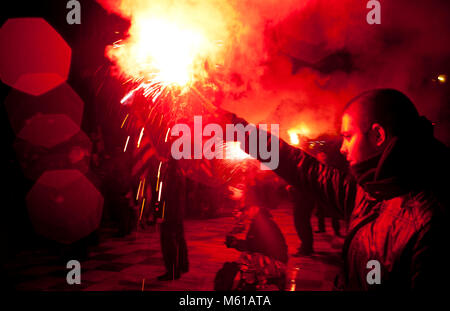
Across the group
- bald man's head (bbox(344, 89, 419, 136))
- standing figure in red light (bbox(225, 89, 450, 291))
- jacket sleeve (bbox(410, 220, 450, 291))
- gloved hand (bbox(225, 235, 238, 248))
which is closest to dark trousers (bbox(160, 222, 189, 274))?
gloved hand (bbox(225, 235, 238, 248))

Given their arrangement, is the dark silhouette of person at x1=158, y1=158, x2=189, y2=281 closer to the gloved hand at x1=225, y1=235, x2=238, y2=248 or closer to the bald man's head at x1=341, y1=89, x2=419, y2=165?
the gloved hand at x1=225, y1=235, x2=238, y2=248

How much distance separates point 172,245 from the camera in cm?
446

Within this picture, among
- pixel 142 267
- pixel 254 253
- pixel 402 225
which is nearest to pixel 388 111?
pixel 402 225

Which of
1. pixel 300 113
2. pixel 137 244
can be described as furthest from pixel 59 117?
pixel 300 113

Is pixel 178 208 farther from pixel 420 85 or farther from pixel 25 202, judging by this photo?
pixel 420 85

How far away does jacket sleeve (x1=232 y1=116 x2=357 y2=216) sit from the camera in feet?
4.86

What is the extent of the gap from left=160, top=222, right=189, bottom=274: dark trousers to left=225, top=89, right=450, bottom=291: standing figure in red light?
343cm

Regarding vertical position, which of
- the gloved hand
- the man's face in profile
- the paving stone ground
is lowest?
the paving stone ground

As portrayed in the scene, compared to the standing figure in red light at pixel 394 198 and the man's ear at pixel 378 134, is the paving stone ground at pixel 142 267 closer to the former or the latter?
the standing figure in red light at pixel 394 198

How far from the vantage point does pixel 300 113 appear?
25.3 feet

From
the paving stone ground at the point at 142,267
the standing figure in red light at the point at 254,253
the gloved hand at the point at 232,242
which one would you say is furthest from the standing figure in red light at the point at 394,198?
the paving stone ground at the point at 142,267

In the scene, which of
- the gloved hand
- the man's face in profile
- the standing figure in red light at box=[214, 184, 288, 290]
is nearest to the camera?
the man's face in profile

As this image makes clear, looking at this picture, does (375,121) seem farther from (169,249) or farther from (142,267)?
(142,267)

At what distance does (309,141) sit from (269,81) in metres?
2.78
